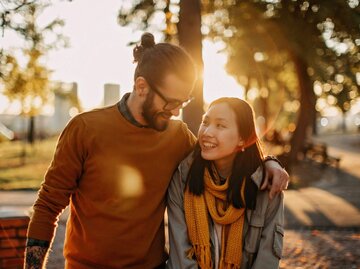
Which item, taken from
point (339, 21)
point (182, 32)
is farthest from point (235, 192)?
point (339, 21)

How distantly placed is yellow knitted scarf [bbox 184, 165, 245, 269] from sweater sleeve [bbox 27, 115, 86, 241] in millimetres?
683

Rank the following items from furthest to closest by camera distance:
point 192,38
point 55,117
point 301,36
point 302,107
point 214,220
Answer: point 55,117, point 302,107, point 301,36, point 192,38, point 214,220

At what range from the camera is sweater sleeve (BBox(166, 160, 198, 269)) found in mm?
2871

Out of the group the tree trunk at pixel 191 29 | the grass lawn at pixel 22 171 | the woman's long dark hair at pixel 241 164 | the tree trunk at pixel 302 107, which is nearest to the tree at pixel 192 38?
the tree trunk at pixel 191 29

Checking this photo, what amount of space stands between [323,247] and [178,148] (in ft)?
17.4

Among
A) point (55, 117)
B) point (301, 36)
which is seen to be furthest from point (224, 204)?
point (55, 117)

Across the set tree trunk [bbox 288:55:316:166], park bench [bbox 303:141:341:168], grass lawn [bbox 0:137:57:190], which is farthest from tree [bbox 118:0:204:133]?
park bench [bbox 303:141:341:168]

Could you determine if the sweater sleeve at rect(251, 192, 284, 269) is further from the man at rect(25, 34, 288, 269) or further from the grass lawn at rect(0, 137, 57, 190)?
the grass lawn at rect(0, 137, 57, 190)

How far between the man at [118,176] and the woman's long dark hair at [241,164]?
0.17 metres

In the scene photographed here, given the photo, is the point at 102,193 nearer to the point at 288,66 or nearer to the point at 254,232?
the point at 254,232

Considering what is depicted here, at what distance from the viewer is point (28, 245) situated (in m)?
2.67

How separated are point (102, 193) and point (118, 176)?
13 centimetres

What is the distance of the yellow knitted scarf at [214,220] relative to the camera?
9.30 ft

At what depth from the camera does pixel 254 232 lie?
2.85 m
